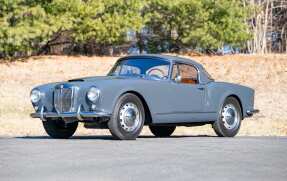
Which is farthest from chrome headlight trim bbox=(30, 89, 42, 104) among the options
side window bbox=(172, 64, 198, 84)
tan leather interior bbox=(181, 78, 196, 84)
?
tan leather interior bbox=(181, 78, 196, 84)

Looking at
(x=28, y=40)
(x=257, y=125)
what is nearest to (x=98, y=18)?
(x=28, y=40)

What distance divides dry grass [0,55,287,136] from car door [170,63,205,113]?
911cm

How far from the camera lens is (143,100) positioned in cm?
1245

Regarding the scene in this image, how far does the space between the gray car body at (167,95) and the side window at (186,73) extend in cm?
9

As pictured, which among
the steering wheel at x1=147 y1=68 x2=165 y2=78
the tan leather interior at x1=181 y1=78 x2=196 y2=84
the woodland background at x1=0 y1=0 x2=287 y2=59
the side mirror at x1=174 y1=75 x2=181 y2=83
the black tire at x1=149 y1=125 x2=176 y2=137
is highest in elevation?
the woodland background at x1=0 y1=0 x2=287 y2=59

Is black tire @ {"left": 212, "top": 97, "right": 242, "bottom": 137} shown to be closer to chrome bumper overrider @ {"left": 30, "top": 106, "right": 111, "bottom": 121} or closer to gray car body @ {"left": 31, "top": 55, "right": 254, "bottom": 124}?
gray car body @ {"left": 31, "top": 55, "right": 254, "bottom": 124}

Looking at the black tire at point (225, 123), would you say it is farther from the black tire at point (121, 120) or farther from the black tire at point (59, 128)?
the black tire at point (59, 128)

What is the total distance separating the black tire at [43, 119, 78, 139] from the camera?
1305cm

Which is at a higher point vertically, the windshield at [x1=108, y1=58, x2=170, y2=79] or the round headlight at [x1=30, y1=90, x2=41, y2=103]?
the windshield at [x1=108, y1=58, x2=170, y2=79]

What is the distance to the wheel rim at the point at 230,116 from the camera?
14109mm

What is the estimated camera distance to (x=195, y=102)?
1353cm

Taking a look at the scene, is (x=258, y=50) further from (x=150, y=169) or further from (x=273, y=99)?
(x=150, y=169)

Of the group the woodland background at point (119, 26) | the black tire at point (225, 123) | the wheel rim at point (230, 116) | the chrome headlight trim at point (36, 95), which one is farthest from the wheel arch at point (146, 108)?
the woodland background at point (119, 26)

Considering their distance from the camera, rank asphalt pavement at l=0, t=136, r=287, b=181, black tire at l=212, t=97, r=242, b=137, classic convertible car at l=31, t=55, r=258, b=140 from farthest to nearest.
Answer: black tire at l=212, t=97, r=242, b=137, classic convertible car at l=31, t=55, r=258, b=140, asphalt pavement at l=0, t=136, r=287, b=181
